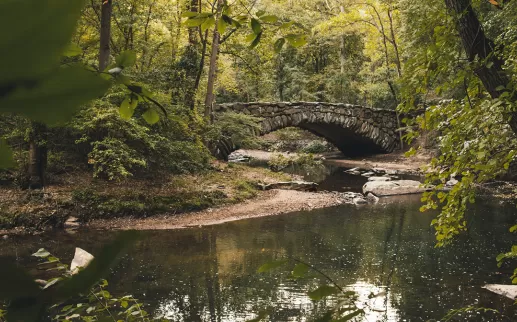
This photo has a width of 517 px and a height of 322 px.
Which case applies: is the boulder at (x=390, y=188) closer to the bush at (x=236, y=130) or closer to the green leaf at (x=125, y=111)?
the bush at (x=236, y=130)

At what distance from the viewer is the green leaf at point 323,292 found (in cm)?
65

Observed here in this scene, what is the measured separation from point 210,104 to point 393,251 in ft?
27.7

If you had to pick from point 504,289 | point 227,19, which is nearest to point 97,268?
point 227,19

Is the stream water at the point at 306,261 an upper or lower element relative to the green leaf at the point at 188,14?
lower

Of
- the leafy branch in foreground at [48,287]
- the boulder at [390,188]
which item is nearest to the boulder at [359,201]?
the boulder at [390,188]

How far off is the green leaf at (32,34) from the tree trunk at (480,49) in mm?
2906

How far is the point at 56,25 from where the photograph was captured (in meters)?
0.17

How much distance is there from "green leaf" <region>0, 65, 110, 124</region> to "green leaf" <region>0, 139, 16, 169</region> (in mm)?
26

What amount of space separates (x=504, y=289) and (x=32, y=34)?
6.56m

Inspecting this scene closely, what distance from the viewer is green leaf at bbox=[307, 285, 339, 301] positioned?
648 mm

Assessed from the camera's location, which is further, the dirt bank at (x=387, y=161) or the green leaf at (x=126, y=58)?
the dirt bank at (x=387, y=161)

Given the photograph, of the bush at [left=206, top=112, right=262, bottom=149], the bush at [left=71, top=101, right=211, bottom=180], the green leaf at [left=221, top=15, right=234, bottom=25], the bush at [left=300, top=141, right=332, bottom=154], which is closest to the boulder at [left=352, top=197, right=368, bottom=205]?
the bush at [left=206, top=112, right=262, bottom=149]

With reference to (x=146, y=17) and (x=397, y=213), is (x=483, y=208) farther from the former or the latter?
(x=146, y=17)

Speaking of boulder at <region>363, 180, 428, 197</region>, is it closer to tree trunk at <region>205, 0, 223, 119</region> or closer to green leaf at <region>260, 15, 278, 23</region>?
tree trunk at <region>205, 0, 223, 119</region>
